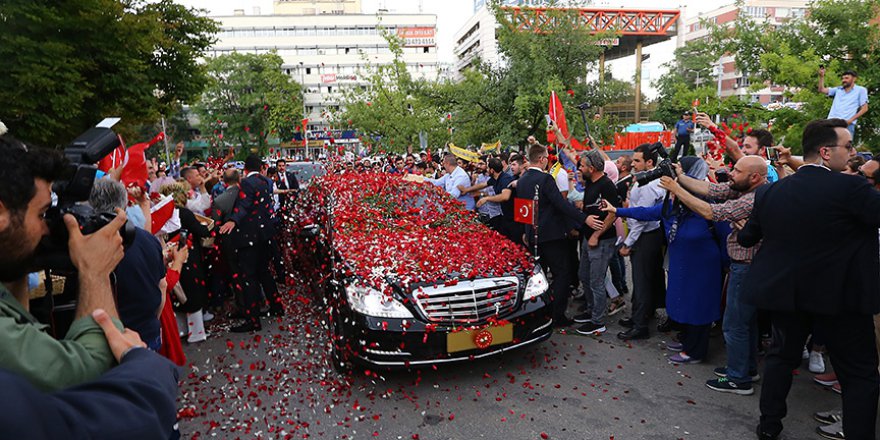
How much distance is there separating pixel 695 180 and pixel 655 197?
112 centimetres

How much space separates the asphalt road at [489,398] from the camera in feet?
12.1

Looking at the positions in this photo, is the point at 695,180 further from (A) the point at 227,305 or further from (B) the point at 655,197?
(A) the point at 227,305

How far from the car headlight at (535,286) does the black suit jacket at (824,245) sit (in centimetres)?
184

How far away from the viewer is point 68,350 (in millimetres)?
1334

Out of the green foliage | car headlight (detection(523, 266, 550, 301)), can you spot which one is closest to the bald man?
car headlight (detection(523, 266, 550, 301))

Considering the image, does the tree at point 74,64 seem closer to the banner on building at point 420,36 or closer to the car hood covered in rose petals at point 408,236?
the car hood covered in rose petals at point 408,236

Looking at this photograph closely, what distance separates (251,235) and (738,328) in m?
5.03

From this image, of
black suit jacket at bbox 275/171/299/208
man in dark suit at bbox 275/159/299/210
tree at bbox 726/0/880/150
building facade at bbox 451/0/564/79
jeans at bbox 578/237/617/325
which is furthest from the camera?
building facade at bbox 451/0/564/79

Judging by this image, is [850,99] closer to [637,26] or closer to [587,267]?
[587,267]

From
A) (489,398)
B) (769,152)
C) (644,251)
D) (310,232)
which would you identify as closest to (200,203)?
(310,232)

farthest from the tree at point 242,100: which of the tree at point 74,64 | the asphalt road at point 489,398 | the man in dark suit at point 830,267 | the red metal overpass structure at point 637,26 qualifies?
the man in dark suit at point 830,267

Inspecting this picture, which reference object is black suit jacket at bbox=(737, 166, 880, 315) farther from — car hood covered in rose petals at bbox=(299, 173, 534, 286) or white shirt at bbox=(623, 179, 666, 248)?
car hood covered in rose petals at bbox=(299, 173, 534, 286)

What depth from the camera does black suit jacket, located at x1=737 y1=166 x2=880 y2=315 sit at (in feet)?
9.95

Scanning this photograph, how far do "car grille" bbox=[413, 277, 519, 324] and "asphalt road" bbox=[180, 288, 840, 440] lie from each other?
65cm
